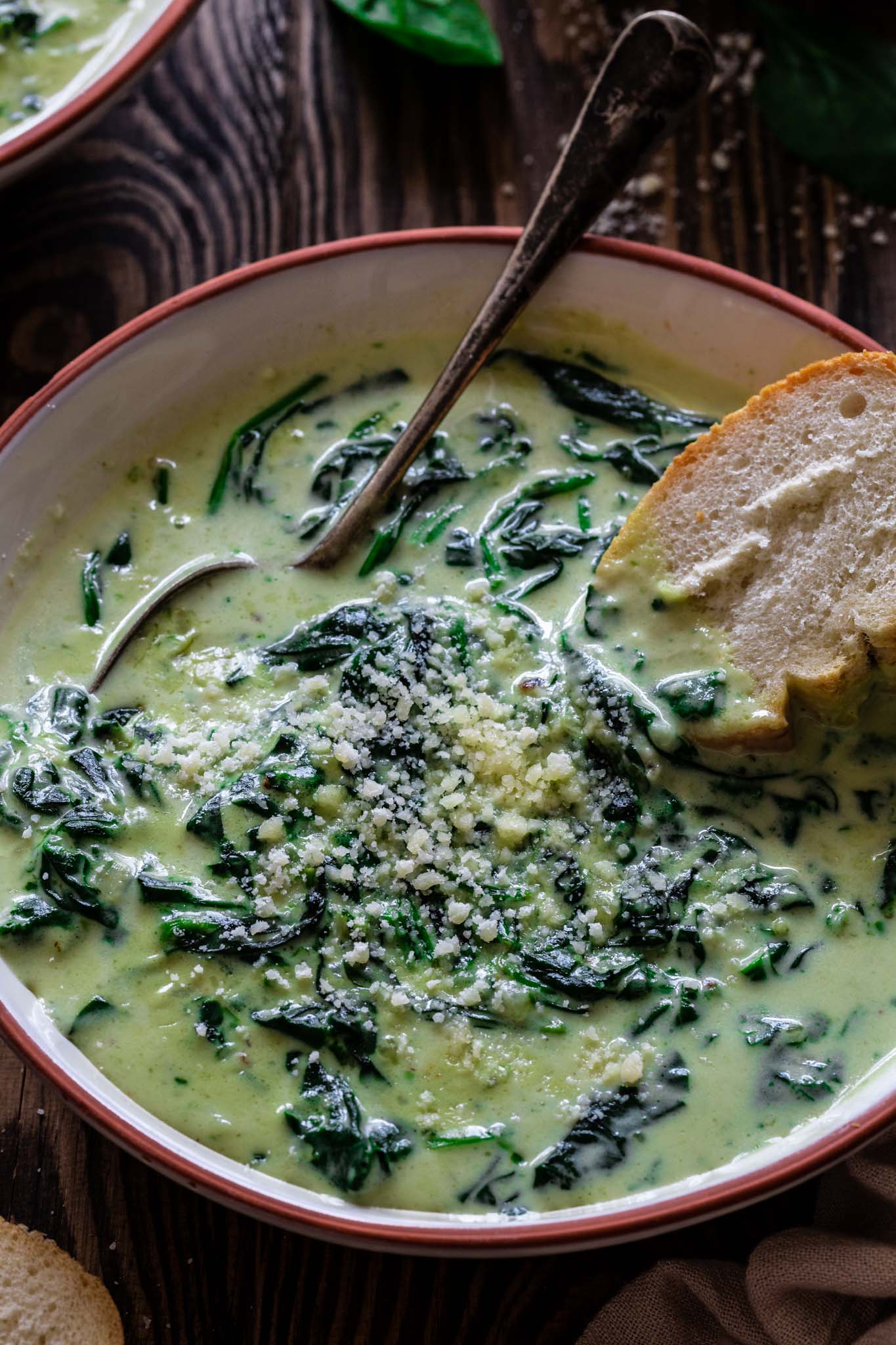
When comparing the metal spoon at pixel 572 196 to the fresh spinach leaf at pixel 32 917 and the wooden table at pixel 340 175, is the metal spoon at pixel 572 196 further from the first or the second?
the fresh spinach leaf at pixel 32 917

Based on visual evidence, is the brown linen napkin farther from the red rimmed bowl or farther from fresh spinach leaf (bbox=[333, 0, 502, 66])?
fresh spinach leaf (bbox=[333, 0, 502, 66])

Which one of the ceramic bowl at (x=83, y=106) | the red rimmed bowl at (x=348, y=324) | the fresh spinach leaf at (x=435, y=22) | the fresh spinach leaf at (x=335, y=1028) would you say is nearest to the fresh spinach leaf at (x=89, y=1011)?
the fresh spinach leaf at (x=335, y=1028)

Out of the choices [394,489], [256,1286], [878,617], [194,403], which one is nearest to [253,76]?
[194,403]

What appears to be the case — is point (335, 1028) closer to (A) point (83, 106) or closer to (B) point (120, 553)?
(B) point (120, 553)

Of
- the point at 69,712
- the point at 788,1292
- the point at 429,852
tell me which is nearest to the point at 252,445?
the point at 69,712

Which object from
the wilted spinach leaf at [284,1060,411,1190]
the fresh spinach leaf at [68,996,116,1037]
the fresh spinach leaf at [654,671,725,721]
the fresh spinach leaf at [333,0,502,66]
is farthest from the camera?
the fresh spinach leaf at [333,0,502,66]

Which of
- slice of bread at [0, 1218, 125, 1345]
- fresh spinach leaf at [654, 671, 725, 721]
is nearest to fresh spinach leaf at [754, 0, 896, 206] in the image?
fresh spinach leaf at [654, 671, 725, 721]

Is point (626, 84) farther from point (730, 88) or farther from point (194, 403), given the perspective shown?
point (194, 403)
